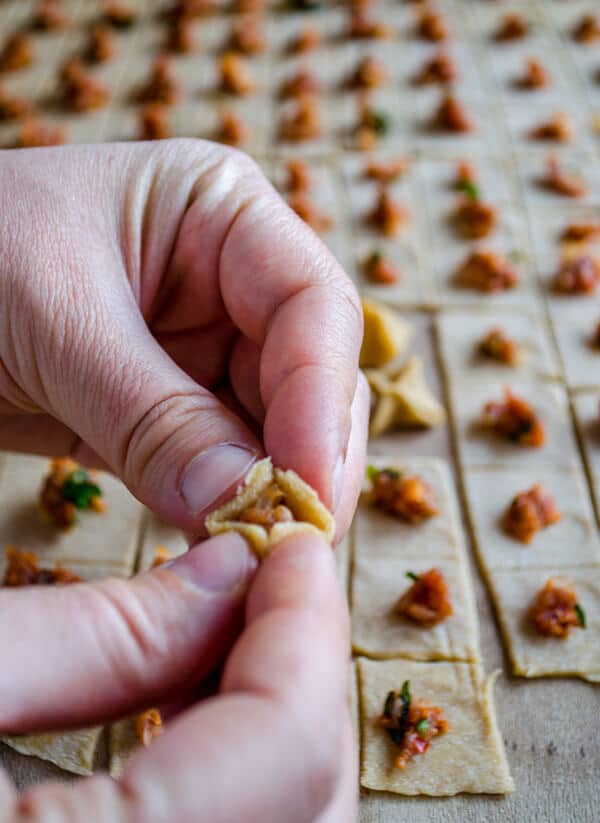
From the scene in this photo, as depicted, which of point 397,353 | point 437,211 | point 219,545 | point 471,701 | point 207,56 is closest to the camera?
point 219,545

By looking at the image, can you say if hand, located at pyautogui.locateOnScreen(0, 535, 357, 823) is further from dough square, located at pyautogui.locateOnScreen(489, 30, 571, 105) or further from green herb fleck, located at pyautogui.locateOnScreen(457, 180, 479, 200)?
dough square, located at pyautogui.locateOnScreen(489, 30, 571, 105)

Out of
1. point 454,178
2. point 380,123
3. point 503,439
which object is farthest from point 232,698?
point 380,123

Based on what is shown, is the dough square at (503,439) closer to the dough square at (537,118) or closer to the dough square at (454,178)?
the dough square at (454,178)

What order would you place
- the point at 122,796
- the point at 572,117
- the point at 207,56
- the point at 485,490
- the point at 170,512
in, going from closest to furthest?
the point at 122,796
the point at 170,512
the point at 485,490
the point at 572,117
the point at 207,56

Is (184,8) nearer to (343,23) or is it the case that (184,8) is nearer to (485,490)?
(343,23)

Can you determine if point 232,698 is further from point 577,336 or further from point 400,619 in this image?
point 577,336

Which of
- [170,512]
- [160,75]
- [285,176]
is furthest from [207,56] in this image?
[170,512]

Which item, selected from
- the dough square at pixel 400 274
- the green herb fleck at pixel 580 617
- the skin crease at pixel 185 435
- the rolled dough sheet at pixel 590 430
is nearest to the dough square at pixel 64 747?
the skin crease at pixel 185 435
